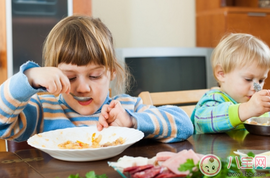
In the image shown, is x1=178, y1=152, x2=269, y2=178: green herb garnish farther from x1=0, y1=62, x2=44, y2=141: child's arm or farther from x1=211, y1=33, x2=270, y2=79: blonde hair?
x1=211, y1=33, x2=270, y2=79: blonde hair

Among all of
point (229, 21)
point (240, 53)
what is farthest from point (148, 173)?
point (229, 21)

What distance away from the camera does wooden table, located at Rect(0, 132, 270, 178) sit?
625 mm

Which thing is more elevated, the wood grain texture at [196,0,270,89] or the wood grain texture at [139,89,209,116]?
the wood grain texture at [196,0,270,89]

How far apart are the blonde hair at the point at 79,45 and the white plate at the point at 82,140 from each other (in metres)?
0.21

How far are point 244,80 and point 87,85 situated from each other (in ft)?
2.19

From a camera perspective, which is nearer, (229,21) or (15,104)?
(15,104)

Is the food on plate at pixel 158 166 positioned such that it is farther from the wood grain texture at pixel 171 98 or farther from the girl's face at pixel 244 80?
the girl's face at pixel 244 80

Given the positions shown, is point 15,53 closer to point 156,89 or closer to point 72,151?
point 156,89

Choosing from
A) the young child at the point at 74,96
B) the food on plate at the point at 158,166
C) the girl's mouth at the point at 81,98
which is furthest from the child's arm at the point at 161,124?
the food on plate at the point at 158,166

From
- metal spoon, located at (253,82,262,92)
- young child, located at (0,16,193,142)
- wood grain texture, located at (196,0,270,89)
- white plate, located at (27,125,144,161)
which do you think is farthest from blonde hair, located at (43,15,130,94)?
wood grain texture, located at (196,0,270,89)

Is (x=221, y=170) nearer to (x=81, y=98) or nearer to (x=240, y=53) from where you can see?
(x=81, y=98)

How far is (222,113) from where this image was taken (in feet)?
3.64

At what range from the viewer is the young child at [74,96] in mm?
809

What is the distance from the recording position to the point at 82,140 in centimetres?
85
